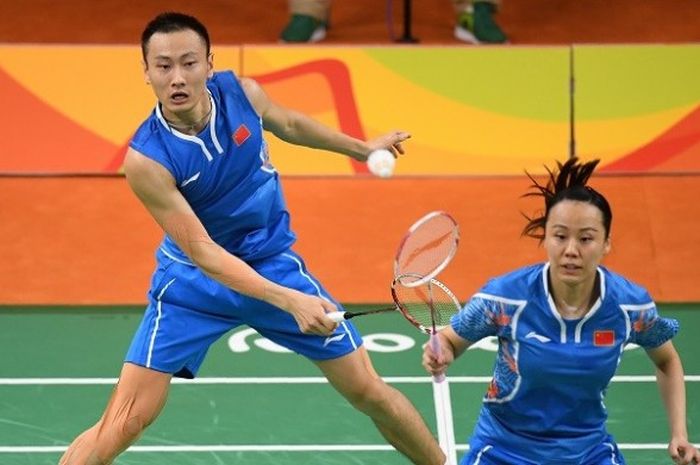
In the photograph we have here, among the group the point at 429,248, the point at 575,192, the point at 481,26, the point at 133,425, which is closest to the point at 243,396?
the point at 133,425

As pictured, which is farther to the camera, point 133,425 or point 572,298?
point 133,425

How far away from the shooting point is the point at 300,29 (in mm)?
10414

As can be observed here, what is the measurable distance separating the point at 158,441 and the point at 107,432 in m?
1.28

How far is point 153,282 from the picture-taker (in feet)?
17.2

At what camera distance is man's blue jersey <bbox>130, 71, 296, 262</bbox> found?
16.3 ft

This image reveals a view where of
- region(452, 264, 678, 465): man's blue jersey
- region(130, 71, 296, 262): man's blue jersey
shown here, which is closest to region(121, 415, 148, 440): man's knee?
region(130, 71, 296, 262): man's blue jersey

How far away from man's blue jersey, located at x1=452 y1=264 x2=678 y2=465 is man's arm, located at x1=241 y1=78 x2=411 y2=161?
939 millimetres

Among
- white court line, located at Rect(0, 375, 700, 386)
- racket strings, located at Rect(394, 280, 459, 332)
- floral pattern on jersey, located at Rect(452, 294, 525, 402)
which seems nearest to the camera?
floral pattern on jersey, located at Rect(452, 294, 525, 402)

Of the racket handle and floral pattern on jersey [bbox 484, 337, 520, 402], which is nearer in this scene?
floral pattern on jersey [bbox 484, 337, 520, 402]

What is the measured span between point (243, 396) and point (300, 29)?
419cm

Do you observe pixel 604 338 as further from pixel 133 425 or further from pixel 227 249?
pixel 133 425

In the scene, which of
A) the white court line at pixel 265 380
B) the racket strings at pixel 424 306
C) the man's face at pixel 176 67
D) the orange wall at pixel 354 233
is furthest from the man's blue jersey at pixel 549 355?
the orange wall at pixel 354 233

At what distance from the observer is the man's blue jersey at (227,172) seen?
496cm

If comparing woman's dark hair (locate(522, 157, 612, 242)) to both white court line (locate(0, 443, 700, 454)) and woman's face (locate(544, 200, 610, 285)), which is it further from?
white court line (locate(0, 443, 700, 454))
